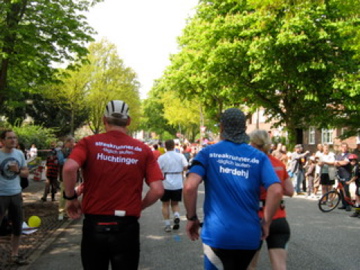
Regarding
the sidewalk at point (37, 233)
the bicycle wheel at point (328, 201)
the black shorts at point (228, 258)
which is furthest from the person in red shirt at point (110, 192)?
the bicycle wheel at point (328, 201)

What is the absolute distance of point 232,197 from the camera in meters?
2.88

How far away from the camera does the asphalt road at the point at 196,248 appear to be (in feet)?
18.8

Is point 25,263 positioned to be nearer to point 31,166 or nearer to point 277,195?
point 277,195

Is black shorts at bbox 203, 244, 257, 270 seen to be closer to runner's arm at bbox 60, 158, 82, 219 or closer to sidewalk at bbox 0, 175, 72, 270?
runner's arm at bbox 60, 158, 82, 219

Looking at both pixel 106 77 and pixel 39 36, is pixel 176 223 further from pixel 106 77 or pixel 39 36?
pixel 106 77

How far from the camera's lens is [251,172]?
9.55 ft

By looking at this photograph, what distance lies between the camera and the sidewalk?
617 centimetres

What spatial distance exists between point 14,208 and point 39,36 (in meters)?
7.39

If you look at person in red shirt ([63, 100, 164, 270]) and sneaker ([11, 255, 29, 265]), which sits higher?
person in red shirt ([63, 100, 164, 270])

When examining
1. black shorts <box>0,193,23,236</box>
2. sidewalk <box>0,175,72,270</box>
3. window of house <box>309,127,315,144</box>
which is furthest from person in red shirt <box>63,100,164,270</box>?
window of house <box>309,127,315,144</box>

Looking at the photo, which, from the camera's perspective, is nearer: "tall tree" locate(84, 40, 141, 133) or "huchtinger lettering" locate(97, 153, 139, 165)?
"huchtinger lettering" locate(97, 153, 139, 165)

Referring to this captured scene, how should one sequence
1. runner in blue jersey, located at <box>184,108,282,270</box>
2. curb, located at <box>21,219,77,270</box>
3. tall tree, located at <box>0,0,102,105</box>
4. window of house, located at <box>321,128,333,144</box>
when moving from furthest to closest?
window of house, located at <box>321,128,333,144</box>
tall tree, located at <box>0,0,102,105</box>
curb, located at <box>21,219,77,270</box>
runner in blue jersey, located at <box>184,108,282,270</box>

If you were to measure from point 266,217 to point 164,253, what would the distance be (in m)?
3.68

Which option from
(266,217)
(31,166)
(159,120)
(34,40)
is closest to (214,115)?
(31,166)
